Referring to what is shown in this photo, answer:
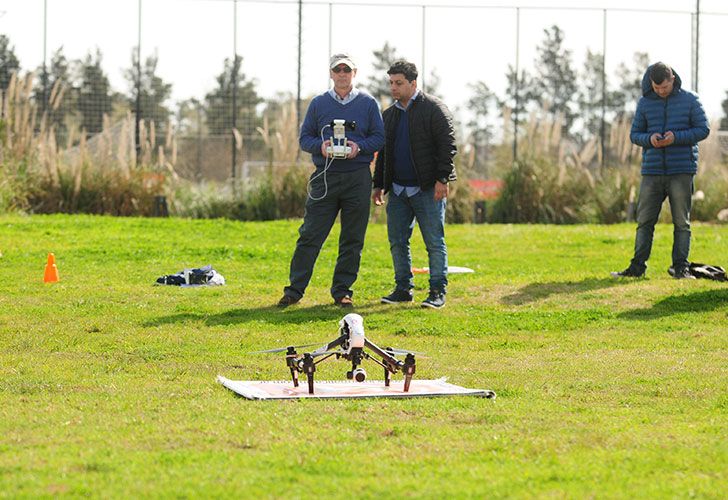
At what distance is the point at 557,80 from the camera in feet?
97.0

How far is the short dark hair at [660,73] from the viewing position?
37.6ft

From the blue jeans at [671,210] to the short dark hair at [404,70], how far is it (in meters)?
2.96

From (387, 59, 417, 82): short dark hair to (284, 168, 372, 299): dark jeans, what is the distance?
83 cm

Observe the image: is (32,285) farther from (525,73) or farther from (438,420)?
(525,73)

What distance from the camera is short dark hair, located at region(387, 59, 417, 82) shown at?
10.2 m

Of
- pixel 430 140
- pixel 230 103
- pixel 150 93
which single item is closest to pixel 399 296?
pixel 430 140

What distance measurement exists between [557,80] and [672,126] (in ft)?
59.6

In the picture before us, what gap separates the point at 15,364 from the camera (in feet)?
24.0

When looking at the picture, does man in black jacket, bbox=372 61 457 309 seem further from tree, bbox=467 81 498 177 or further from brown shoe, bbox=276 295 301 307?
tree, bbox=467 81 498 177

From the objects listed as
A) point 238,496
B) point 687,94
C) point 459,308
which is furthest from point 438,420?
point 687,94

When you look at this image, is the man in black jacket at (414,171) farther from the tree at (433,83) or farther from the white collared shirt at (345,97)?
the tree at (433,83)

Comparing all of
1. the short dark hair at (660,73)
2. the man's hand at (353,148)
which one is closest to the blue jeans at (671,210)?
Answer: the short dark hair at (660,73)

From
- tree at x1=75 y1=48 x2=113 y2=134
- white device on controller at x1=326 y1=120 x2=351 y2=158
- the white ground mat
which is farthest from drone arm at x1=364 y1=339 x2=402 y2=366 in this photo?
tree at x1=75 y1=48 x2=113 y2=134

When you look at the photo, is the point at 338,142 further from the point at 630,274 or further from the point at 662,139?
the point at 630,274
